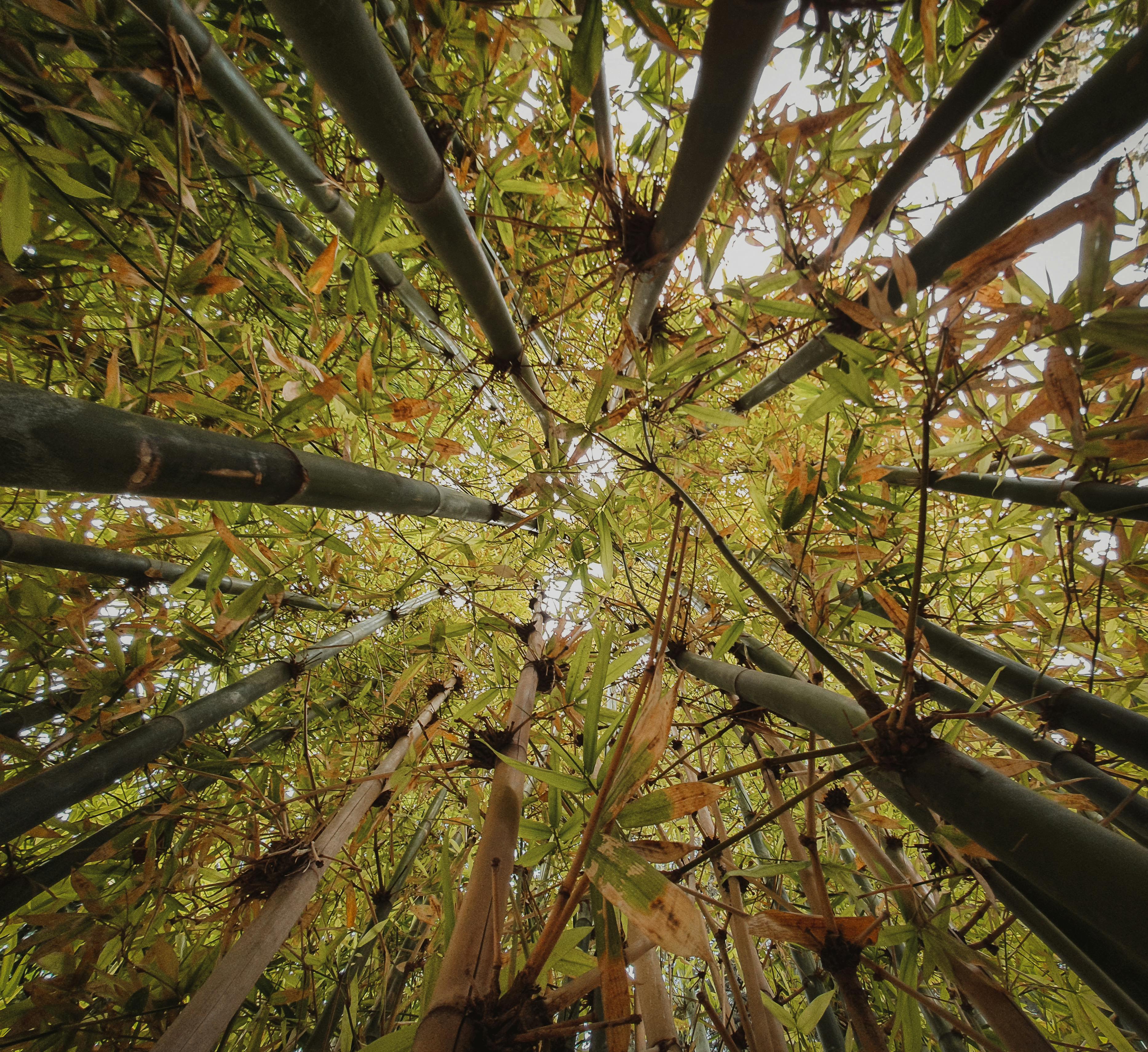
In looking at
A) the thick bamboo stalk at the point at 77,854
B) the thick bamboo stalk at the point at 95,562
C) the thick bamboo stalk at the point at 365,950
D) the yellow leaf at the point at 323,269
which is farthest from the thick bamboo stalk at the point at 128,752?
the yellow leaf at the point at 323,269

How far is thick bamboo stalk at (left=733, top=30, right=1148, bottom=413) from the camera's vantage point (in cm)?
60

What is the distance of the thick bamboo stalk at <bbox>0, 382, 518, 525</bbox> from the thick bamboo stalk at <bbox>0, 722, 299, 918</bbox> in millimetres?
984

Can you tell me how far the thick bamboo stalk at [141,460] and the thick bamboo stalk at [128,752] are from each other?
3.14 feet

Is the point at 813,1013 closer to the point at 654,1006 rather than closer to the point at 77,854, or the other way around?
the point at 654,1006

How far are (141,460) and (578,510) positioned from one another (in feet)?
3.62

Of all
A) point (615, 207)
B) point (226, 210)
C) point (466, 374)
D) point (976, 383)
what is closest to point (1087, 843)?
point (976, 383)

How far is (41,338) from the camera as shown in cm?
129

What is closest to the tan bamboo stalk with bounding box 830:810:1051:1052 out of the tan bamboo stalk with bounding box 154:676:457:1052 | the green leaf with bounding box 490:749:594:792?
the green leaf with bounding box 490:749:594:792

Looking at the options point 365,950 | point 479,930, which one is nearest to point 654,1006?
point 479,930

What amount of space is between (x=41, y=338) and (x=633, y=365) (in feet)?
5.61

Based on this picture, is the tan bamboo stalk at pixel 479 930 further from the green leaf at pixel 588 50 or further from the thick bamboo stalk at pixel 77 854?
the green leaf at pixel 588 50

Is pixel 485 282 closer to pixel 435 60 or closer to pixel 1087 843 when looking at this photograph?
pixel 435 60

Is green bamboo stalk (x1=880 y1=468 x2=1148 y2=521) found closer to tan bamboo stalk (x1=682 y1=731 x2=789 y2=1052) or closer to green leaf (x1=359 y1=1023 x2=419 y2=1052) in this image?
tan bamboo stalk (x1=682 y1=731 x2=789 y2=1052)

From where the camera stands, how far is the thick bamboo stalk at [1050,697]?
0.92 metres
